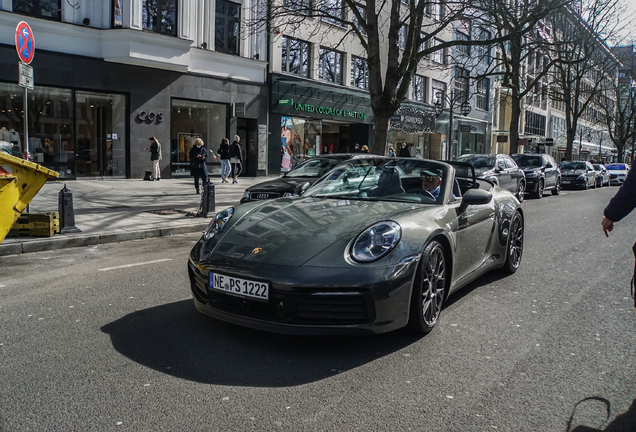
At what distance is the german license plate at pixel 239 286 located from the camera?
3531 mm

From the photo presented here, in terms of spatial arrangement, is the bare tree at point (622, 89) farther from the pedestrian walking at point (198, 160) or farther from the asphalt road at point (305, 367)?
the asphalt road at point (305, 367)

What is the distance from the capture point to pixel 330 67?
1132 inches

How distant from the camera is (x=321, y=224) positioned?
159 inches

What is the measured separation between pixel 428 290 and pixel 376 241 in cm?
65

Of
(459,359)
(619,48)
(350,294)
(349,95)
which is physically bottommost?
(459,359)

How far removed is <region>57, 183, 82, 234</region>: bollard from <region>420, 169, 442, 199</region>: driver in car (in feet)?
19.8

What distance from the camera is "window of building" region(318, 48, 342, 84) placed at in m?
28.1

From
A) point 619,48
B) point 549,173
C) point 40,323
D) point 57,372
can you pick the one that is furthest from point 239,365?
point 619,48

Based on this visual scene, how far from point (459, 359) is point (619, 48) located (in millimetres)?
38947

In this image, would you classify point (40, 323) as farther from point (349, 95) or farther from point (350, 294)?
point (349, 95)

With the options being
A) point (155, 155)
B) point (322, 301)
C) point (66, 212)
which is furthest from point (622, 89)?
point (322, 301)

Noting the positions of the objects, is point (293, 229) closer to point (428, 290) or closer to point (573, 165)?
point (428, 290)

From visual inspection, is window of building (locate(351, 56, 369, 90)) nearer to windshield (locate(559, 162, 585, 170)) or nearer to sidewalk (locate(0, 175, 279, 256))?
windshield (locate(559, 162, 585, 170))

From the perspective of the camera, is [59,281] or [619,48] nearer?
[59,281]
